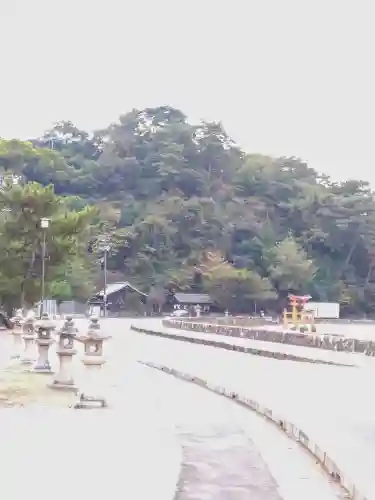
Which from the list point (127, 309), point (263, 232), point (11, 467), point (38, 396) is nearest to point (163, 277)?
point (127, 309)

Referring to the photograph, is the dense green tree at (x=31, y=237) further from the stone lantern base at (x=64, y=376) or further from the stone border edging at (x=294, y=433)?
the stone lantern base at (x=64, y=376)

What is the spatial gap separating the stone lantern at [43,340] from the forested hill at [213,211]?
6151 centimetres

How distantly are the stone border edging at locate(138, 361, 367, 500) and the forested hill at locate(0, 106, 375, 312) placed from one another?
63.4 meters

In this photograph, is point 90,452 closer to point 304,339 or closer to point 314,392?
point 314,392

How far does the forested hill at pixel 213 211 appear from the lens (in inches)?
3209

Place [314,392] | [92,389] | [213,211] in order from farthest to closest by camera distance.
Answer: [213,211] → [314,392] → [92,389]

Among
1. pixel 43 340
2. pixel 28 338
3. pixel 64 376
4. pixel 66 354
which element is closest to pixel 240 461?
pixel 66 354

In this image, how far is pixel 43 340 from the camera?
15.7 m

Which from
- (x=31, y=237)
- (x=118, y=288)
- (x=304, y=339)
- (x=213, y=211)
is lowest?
(x=304, y=339)

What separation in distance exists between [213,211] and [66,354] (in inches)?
2916

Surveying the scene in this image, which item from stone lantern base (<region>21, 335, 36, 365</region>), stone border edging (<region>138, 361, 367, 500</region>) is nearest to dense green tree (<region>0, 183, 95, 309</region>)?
stone lantern base (<region>21, 335, 36, 365</region>)

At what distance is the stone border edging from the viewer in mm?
6676

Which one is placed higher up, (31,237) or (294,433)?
(31,237)

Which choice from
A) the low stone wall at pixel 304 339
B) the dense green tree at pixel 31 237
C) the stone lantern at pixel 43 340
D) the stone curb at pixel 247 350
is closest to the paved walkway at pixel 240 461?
the stone lantern at pixel 43 340
